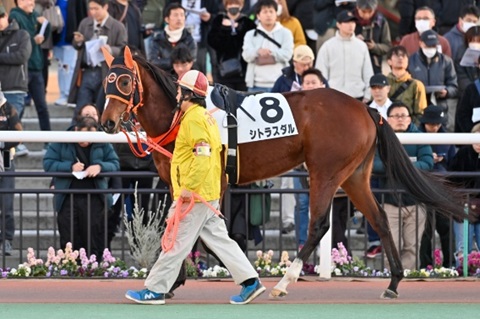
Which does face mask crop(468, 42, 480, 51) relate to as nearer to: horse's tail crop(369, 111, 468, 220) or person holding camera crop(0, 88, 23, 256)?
horse's tail crop(369, 111, 468, 220)

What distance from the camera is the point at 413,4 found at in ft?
53.4

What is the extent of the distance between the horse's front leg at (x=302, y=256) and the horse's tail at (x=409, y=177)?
755 mm

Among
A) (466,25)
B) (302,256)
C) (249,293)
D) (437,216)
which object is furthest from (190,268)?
(466,25)

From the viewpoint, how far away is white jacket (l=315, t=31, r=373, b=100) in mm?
14477

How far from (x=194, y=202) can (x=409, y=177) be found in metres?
2.02

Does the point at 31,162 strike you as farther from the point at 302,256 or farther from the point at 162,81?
the point at 302,256

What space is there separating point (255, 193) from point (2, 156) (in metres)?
2.43

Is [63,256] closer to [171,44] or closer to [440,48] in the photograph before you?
[171,44]

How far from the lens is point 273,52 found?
14.5 metres

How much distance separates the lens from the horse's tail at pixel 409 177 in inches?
412

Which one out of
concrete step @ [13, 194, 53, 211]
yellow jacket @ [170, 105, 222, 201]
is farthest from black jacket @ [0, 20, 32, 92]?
yellow jacket @ [170, 105, 222, 201]

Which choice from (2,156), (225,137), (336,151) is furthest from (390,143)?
(2,156)

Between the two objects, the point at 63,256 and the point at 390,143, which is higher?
the point at 390,143

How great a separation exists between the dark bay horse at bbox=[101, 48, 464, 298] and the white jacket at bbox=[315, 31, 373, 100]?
395 cm
